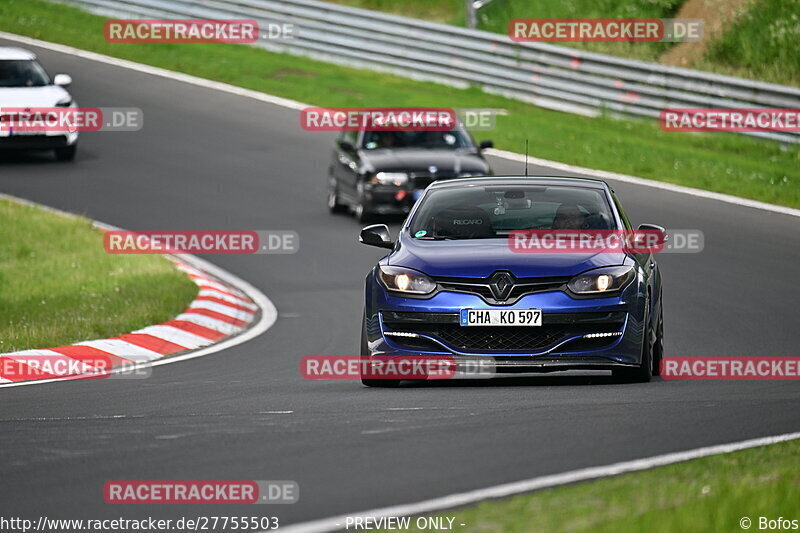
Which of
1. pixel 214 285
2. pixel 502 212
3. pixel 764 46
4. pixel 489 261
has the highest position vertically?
pixel 764 46

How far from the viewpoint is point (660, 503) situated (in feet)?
19.6

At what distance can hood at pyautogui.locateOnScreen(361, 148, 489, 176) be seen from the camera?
21.3 metres

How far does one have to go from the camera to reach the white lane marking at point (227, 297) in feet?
54.4

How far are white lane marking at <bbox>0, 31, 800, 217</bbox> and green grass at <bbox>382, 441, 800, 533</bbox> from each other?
15.1m

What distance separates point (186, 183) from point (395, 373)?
48.6 feet

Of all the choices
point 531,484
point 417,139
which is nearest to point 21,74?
point 417,139

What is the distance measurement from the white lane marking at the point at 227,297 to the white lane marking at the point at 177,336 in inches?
70.2

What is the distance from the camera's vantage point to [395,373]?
10336 millimetres

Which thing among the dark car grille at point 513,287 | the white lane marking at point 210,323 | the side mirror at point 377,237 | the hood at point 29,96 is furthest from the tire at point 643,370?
the hood at point 29,96

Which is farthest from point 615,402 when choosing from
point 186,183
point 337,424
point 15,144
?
point 15,144

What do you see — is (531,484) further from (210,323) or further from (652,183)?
(652,183)

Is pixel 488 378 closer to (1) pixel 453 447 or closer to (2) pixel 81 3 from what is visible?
(1) pixel 453 447

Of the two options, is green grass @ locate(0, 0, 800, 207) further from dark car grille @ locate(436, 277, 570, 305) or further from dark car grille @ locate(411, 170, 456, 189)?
dark car grille @ locate(436, 277, 570, 305)

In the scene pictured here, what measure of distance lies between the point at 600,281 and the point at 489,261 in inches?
28.6
